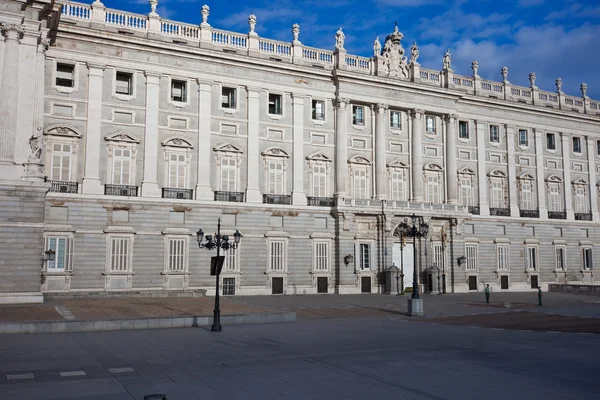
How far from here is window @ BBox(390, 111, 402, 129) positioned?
153 ft

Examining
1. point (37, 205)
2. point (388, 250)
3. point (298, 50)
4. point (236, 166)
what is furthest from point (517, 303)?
point (37, 205)

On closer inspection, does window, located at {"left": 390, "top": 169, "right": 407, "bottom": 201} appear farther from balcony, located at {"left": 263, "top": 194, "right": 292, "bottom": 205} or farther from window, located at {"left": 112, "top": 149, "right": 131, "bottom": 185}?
window, located at {"left": 112, "top": 149, "right": 131, "bottom": 185}

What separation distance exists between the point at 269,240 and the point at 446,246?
15805mm

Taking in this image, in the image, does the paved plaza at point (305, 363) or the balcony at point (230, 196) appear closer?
the paved plaza at point (305, 363)

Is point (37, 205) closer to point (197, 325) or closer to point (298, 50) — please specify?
point (197, 325)

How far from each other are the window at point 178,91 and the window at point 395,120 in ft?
57.3

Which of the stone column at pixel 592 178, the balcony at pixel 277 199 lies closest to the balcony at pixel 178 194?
the balcony at pixel 277 199

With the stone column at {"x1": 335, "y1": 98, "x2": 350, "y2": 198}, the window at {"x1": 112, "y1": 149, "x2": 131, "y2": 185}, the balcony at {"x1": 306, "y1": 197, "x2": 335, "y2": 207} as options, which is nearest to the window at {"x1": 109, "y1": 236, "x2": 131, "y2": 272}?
the window at {"x1": 112, "y1": 149, "x2": 131, "y2": 185}

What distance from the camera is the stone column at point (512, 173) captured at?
5097cm

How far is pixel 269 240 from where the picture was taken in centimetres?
4028

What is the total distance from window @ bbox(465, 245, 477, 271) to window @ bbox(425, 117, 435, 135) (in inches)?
415

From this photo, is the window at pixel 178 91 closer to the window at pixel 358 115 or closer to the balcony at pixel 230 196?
the balcony at pixel 230 196

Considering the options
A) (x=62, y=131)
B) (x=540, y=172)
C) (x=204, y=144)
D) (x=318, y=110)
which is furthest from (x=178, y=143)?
(x=540, y=172)

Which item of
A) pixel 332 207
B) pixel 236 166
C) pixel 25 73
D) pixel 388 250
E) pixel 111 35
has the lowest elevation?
pixel 388 250
